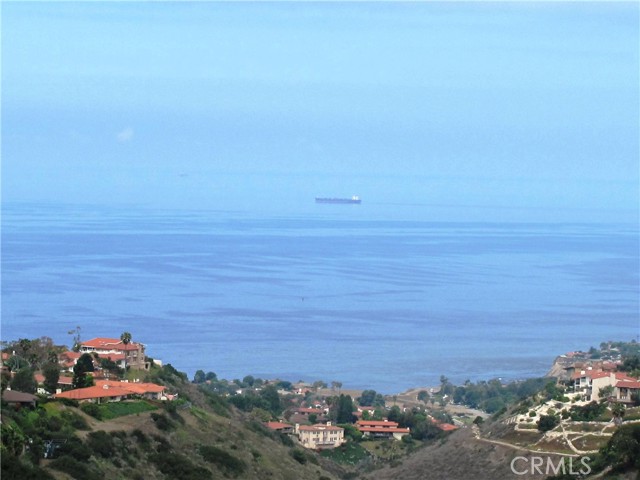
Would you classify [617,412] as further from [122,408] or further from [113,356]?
[113,356]

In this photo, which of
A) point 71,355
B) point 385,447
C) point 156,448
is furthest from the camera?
point 385,447

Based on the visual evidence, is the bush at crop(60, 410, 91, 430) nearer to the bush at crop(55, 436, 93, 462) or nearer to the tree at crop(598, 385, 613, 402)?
the bush at crop(55, 436, 93, 462)

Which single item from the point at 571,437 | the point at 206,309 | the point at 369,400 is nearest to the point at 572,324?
the point at 206,309

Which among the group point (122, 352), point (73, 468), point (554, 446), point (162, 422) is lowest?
point (73, 468)

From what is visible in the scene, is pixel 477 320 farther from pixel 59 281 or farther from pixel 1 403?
pixel 1 403

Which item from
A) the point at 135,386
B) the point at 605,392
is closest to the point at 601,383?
the point at 605,392

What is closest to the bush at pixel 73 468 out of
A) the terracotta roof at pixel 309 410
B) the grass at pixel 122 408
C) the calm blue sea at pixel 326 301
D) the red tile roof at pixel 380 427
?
the grass at pixel 122 408

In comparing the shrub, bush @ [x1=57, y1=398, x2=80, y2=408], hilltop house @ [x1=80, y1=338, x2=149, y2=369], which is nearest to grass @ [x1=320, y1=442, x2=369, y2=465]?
hilltop house @ [x1=80, y1=338, x2=149, y2=369]
